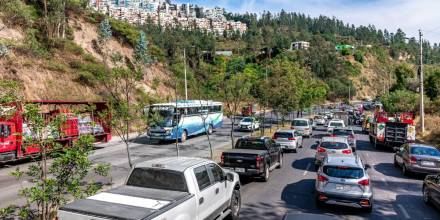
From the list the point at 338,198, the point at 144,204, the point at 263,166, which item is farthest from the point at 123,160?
the point at 144,204

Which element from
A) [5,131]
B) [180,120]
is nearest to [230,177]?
[5,131]

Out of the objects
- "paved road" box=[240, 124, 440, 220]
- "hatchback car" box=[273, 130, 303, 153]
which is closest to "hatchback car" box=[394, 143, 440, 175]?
"paved road" box=[240, 124, 440, 220]

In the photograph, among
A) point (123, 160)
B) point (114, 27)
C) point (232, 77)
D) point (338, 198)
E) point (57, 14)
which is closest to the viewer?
point (338, 198)

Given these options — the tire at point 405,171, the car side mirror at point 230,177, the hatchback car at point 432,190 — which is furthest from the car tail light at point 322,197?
the tire at point 405,171

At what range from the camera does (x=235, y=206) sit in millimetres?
10812

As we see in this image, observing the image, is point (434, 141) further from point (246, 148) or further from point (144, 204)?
point (144, 204)

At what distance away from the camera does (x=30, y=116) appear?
7.43m

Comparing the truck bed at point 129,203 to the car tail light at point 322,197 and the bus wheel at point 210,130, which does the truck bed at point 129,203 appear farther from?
the bus wheel at point 210,130

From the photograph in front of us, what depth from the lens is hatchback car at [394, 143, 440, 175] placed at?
17.2 m

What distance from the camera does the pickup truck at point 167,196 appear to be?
250 inches

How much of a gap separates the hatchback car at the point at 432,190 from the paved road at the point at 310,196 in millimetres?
292

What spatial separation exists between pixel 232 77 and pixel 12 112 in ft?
64.4

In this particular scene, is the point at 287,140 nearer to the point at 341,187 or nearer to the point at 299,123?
the point at 299,123

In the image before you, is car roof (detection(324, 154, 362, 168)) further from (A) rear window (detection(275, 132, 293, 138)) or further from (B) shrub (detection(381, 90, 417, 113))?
(B) shrub (detection(381, 90, 417, 113))
